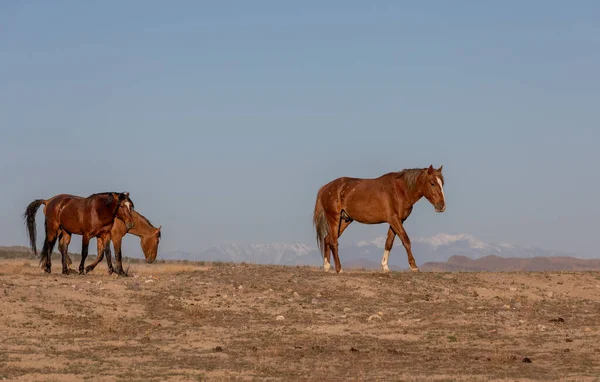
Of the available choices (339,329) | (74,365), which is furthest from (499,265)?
(74,365)

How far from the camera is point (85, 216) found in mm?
24812

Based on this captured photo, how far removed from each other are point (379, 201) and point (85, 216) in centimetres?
765

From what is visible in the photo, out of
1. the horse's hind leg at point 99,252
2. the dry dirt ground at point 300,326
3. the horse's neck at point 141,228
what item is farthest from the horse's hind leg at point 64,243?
the dry dirt ground at point 300,326

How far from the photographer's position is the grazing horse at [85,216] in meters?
24.8

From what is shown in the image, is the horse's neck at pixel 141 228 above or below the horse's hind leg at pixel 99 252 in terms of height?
above

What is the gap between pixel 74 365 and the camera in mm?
13789

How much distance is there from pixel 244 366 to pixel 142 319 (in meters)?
5.65

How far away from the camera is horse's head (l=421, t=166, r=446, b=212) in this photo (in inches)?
933

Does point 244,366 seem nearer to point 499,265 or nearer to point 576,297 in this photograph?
point 576,297

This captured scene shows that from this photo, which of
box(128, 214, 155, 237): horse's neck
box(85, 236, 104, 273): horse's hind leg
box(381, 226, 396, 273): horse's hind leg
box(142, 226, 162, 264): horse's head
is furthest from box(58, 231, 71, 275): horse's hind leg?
box(381, 226, 396, 273): horse's hind leg

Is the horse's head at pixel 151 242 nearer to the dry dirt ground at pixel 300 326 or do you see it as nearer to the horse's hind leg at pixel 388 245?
the dry dirt ground at pixel 300 326

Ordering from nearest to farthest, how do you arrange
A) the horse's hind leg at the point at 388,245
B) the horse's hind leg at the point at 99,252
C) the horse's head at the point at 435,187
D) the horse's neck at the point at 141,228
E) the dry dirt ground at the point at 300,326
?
the dry dirt ground at the point at 300,326
the horse's head at the point at 435,187
the horse's hind leg at the point at 388,245
the horse's hind leg at the point at 99,252
the horse's neck at the point at 141,228

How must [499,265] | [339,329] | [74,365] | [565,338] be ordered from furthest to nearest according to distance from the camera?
[499,265], [339,329], [565,338], [74,365]

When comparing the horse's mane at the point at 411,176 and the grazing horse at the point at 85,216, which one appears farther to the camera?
the grazing horse at the point at 85,216
